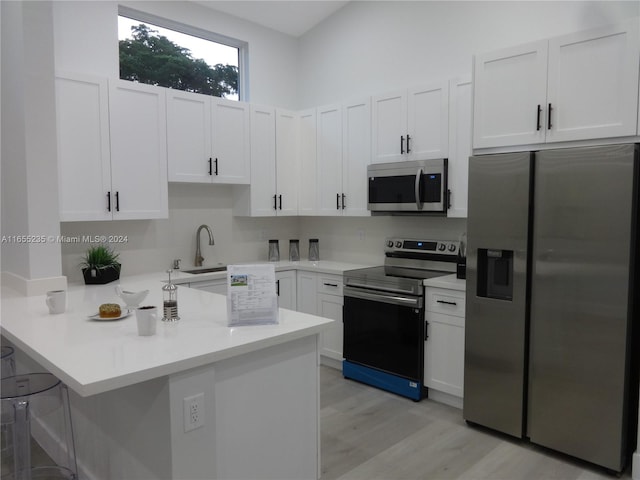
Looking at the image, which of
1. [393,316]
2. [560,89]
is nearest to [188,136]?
[393,316]

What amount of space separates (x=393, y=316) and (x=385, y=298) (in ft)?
0.49

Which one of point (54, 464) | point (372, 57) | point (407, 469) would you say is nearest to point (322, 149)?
point (372, 57)

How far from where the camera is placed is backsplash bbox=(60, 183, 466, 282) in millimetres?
3916

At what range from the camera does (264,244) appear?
16.4 feet

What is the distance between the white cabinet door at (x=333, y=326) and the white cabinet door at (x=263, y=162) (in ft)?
3.41

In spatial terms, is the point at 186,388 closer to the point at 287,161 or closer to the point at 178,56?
the point at 287,161

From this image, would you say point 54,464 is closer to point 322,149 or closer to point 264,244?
point 264,244

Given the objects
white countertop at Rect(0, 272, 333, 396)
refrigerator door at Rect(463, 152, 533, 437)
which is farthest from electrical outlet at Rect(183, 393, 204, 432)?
refrigerator door at Rect(463, 152, 533, 437)

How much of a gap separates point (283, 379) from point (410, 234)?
2.49 meters

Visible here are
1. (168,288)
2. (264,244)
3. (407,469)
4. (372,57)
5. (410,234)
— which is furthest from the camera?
(264,244)

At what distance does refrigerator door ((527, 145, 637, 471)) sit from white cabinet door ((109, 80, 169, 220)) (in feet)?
9.09

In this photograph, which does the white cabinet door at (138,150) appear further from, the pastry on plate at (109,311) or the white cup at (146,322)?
the white cup at (146,322)

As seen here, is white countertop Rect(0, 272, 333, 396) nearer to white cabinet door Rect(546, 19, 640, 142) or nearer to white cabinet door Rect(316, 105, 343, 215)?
white cabinet door Rect(546, 19, 640, 142)

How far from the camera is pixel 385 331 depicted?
365cm
